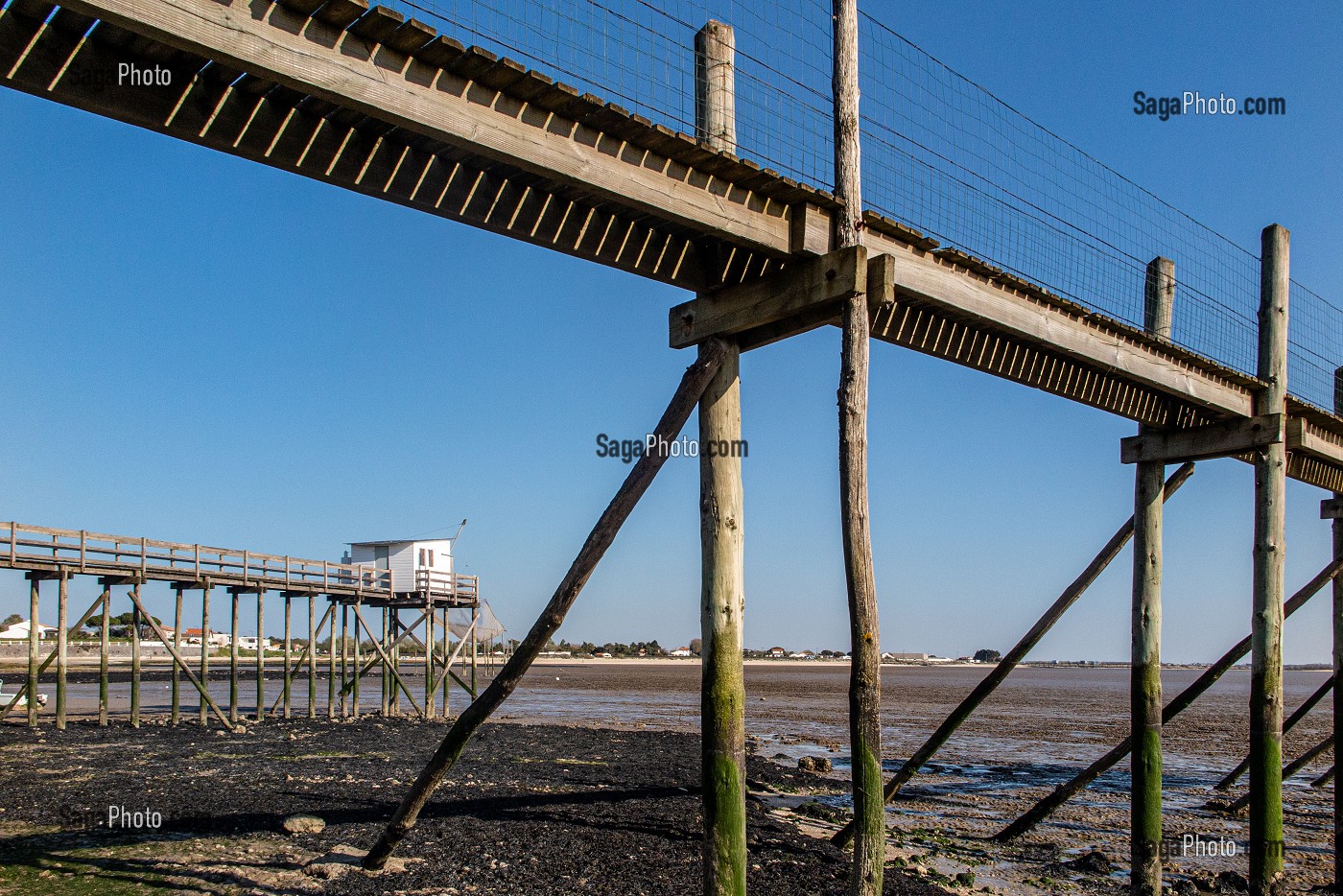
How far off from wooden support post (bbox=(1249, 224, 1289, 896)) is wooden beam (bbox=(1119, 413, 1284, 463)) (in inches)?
6.9

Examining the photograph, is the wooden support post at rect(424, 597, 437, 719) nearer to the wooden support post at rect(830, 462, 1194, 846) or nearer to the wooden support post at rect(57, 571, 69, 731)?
the wooden support post at rect(57, 571, 69, 731)

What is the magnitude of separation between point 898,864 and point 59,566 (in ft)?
64.4

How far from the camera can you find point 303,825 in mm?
11422

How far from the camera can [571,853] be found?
10797 millimetres

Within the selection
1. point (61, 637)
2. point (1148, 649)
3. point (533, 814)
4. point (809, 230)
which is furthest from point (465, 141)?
point (61, 637)

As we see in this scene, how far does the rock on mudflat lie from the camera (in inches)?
445

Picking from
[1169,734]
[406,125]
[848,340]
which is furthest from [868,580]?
[1169,734]

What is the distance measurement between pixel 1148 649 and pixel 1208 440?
2773 mm

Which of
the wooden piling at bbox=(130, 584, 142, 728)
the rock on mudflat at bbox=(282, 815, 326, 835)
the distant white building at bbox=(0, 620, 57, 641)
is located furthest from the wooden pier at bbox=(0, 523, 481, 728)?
the distant white building at bbox=(0, 620, 57, 641)

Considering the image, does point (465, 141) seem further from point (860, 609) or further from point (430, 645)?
point (430, 645)

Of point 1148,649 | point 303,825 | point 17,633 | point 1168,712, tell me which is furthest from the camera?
point 17,633

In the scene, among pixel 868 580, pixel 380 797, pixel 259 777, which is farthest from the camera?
pixel 259 777

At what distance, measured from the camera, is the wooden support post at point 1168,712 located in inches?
490

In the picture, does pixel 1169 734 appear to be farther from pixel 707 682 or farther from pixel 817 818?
pixel 707 682
